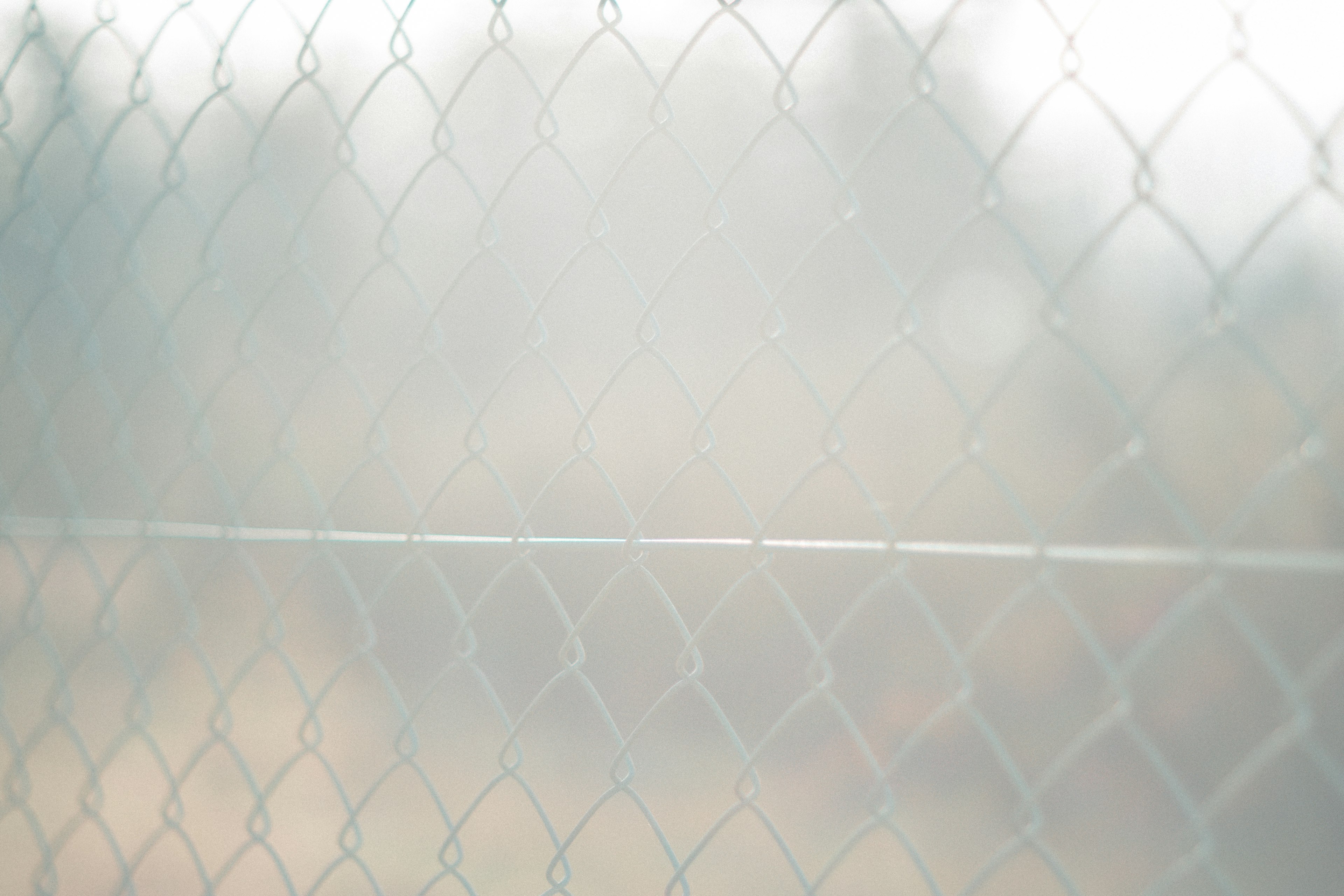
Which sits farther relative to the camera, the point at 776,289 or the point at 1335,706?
the point at 776,289

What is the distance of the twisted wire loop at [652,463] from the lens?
971 mm

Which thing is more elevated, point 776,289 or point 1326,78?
point 776,289

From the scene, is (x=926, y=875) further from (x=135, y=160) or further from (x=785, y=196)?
(x=135, y=160)

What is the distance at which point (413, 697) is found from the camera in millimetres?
1406

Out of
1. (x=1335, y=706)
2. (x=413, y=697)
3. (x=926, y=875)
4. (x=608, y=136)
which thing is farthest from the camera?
(x=413, y=697)

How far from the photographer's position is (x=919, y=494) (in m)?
1.10

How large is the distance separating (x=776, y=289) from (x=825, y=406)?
0.16 metres

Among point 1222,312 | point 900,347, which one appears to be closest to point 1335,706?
point 1222,312

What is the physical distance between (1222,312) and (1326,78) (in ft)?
0.77

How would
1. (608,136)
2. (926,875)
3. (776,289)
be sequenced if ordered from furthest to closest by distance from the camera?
(608,136)
(776,289)
(926,875)

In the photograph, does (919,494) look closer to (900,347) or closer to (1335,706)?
(900,347)

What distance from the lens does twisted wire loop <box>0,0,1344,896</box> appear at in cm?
97

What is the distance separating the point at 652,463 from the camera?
1.26 meters

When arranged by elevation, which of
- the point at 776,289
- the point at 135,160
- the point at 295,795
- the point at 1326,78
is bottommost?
the point at 1326,78
